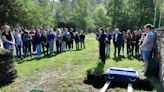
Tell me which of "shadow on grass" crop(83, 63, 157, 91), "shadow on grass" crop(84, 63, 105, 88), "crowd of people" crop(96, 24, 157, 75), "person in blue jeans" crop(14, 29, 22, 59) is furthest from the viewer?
"person in blue jeans" crop(14, 29, 22, 59)

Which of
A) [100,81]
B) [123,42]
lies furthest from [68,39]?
[100,81]

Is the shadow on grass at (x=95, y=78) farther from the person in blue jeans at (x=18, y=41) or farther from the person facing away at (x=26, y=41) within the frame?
the person facing away at (x=26, y=41)

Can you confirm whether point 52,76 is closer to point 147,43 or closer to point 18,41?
point 147,43

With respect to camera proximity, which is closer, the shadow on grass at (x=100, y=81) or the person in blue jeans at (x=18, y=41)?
the shadow on grass at (x=100, y=81)

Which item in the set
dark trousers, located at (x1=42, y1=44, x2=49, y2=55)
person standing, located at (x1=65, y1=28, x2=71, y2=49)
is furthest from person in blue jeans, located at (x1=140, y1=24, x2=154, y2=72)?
person standing, located at (x1=65, y1=28, x2=71, y2=49)

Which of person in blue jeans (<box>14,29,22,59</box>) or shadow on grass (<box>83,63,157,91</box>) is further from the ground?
person in blue jeans (<box>14,29,22,59</box>)

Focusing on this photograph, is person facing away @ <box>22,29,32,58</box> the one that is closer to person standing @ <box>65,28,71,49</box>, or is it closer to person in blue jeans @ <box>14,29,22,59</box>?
person in blue jeans @ <box>14,29,22,59</box>

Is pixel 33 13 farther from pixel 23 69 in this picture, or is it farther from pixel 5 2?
pixel 23 69

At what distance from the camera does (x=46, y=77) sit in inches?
577

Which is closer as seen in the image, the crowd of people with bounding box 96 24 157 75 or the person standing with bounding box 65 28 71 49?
the crowd of people with bounding box 96 24 157 75

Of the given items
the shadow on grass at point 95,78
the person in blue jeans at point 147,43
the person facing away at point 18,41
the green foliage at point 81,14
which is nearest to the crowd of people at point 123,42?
the person in blue jeans at point 147,43

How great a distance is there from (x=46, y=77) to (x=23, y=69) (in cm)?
249

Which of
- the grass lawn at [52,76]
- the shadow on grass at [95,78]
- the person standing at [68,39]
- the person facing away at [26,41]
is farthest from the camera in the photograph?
the person standing at [68,39]

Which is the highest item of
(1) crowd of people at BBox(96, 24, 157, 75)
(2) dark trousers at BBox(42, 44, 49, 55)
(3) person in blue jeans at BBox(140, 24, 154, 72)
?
(3) person in blue jeans at BBox(140, 24, 154, 72)
